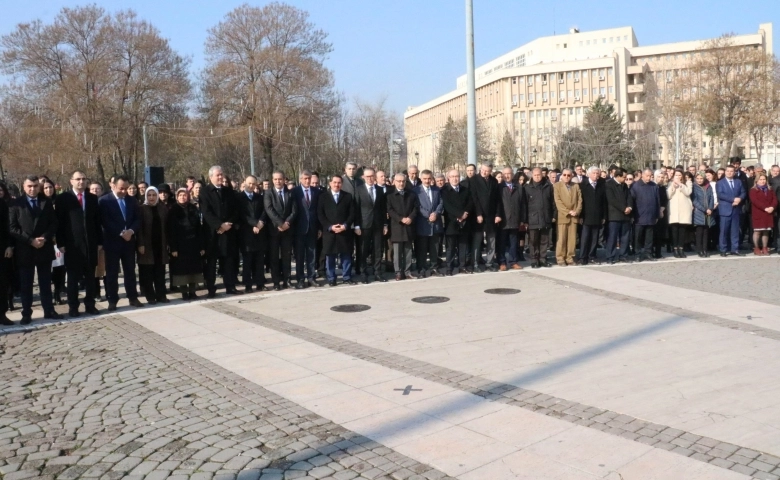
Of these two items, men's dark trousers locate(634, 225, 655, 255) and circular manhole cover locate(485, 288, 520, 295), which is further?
men's dark trousers locate(634, 225, 655, 255)

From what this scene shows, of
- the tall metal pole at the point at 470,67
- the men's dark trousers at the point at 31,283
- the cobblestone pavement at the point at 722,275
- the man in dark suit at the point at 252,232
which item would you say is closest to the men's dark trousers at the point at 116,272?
the men's dark trousers at the point at 31,283

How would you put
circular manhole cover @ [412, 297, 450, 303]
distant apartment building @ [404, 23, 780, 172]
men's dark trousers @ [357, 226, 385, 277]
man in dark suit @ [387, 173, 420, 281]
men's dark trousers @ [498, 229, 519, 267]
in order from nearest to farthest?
circular manhole cover @ [412, 297, 450, 303], man in dark suit @ [387, 173, 420, 281], men's dark trousers @ [357, 226, 385, 277], men's dark trousers @ [498, 229, 519, 267], distant apartment building @ [404, 23, 780, 172]

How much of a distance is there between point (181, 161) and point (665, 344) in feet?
151

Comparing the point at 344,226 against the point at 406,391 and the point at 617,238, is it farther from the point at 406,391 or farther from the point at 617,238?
the point at 406,391

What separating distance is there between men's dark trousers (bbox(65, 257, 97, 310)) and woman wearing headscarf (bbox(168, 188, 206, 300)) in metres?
1.33

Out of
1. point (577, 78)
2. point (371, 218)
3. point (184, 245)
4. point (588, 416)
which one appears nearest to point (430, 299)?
point (371, 218)

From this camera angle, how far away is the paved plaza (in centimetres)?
497

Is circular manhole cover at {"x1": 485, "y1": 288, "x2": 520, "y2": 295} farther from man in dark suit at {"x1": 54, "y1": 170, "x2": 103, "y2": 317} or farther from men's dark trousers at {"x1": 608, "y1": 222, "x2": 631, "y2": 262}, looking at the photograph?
man in dark suit at {"x1": 54, "y1": 170, "x2": 103, "y2": 317}

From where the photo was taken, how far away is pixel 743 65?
50688 millimetres

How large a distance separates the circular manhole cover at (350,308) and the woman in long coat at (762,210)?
1019 cm

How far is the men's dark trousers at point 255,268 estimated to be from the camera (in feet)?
42.1

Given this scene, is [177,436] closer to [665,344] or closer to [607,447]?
[607,447]

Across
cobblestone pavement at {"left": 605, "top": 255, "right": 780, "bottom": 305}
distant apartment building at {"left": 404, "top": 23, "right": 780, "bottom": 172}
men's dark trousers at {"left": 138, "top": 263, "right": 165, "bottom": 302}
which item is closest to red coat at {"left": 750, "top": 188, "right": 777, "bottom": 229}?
cobblestone pavement at {"left": 605, "top": 255, "right": 780, "bottom": 305}

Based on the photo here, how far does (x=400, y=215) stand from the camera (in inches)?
537
